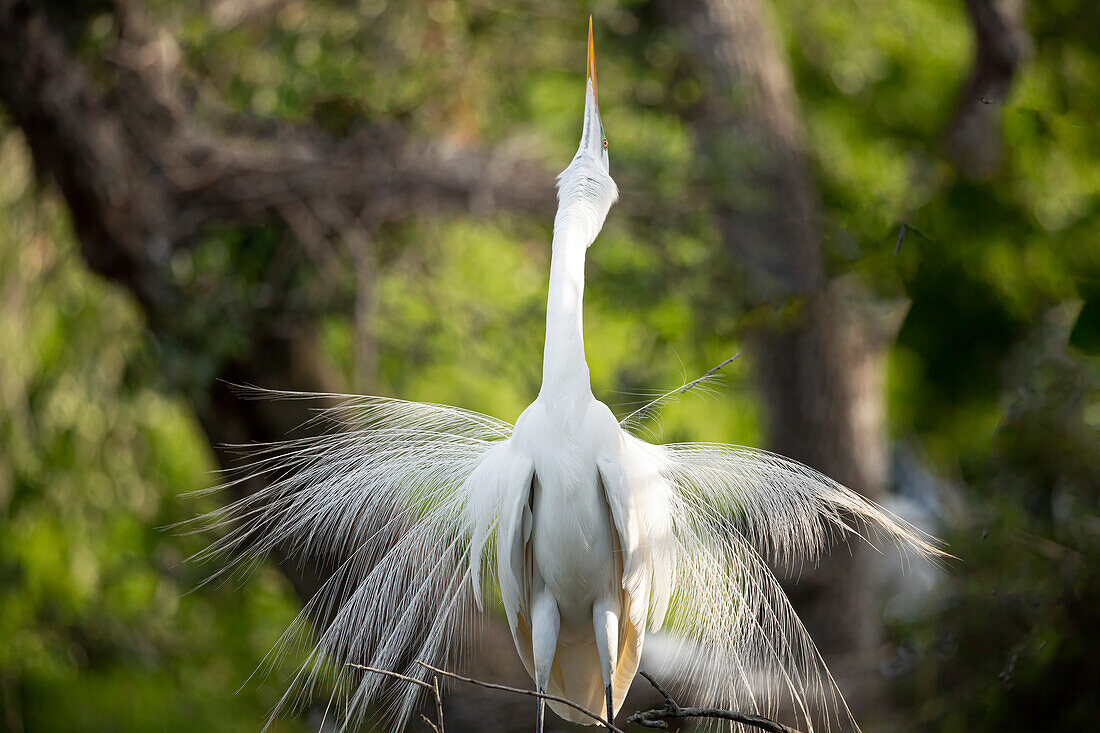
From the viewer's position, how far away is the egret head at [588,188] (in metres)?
1.38

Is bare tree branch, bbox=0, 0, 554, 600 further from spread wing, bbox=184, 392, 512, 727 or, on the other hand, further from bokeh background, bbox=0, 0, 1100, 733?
spread wing, bbox=184, 392, 512, 727

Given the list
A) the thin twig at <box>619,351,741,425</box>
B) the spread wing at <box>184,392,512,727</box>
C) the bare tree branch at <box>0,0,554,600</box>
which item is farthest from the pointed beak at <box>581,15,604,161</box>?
the bare tree branch at <box>0,0,554,600</box>

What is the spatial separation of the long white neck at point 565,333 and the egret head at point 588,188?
0.19ft

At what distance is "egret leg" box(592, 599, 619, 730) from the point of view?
1.41m

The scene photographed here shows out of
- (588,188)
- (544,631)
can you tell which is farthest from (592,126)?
(544,631)

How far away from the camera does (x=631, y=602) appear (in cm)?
142

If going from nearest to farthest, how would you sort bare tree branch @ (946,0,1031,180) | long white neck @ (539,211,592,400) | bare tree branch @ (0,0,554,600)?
long white neck @ (539,211,592,400)
bare tree branch @ (0,0,554,600)
bare tree branch @ (946,0,1031,180)

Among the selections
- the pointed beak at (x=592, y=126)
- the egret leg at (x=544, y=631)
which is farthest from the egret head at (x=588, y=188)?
the egret leg at (x=544, y=631)

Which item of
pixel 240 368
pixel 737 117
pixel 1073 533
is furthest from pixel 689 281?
pixel 1073 533

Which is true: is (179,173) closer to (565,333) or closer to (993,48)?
(565,333)

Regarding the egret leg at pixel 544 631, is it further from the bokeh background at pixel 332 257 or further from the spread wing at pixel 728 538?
the bokeh background at pixel 332 257

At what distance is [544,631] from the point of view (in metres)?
1.42

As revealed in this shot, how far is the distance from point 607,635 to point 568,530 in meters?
0.22

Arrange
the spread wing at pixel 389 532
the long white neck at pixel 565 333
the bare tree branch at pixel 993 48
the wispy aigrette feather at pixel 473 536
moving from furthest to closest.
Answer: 1. the bare tree branch at pixel 993 48
2. the spread wing at pixel 389 532
3. the wispy aigrette feather at pixel 473 536
4. the long white neck at pixel 565 333
